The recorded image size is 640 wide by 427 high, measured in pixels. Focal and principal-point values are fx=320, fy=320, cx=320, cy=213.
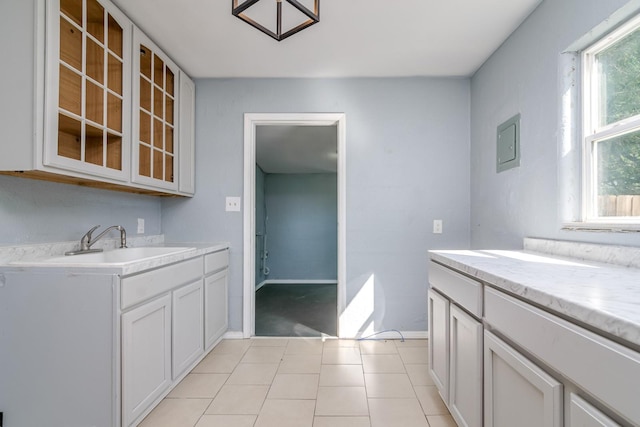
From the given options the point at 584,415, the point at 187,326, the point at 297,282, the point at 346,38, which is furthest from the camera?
the point at 297,282

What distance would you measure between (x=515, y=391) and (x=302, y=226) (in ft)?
15.5

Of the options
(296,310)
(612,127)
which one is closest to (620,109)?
(612,127)

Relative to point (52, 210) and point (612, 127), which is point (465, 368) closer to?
point (612, 127)

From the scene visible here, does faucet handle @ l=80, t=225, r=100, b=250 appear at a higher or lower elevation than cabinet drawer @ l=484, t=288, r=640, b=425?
higher

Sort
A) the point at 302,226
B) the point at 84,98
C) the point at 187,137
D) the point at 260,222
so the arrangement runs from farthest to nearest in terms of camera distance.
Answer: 1. the point at 302,226
2. the point at 260,222
3. the point at 187,137
4. the point at 84,98

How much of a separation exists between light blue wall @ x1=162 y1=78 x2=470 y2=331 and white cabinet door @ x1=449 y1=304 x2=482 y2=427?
1240 millimetres

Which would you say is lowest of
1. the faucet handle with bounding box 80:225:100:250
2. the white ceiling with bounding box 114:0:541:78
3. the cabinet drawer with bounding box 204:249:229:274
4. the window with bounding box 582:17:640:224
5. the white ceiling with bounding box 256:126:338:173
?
the cabinet drawer with bounding box 204:249:229:274

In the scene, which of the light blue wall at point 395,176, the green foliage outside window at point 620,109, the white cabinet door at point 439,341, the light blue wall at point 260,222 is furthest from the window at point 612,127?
the light blue wall at point 260,222

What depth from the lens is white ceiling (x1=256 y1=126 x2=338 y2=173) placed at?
12.0 ft

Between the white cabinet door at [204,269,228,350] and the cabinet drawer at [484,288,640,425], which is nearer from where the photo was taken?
the cabinet drawer at [484,288,640,425]

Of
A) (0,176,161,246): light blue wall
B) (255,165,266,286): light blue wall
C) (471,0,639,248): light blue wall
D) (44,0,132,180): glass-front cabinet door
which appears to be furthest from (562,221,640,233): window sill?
(255,165,266,286): light blue wall

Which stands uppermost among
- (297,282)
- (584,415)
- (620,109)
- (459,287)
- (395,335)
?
(620,109)

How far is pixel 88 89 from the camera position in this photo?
1593 mm

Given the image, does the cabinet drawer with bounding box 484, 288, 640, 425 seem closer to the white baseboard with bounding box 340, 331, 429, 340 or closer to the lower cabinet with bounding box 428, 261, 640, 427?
the lower cabinet with bounding box 428, 261, 640, 427
